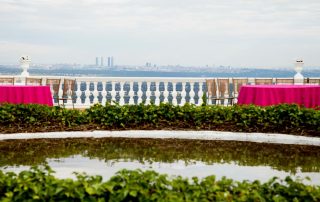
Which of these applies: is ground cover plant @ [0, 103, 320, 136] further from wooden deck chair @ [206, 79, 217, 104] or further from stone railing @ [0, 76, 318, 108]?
stone railing @ [0, 76, 318, 108]

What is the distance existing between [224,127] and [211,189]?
561cm

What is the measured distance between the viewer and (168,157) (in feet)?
28.2

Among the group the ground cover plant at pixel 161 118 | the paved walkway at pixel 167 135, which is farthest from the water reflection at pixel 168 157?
the ground cover plant at pixel 161 118

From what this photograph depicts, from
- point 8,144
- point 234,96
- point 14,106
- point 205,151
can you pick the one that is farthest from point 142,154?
point 234,96

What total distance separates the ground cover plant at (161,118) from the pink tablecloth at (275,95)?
7.81ft

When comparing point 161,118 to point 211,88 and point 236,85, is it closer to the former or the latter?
point 211,88

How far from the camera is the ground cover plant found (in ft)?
35.1

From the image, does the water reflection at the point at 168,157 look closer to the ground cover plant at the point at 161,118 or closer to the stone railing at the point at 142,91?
the ground cover plant at the point at 161,118

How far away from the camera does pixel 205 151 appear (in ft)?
30.0

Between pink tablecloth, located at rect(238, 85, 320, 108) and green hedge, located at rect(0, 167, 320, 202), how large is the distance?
8.26m

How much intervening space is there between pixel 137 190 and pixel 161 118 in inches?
239

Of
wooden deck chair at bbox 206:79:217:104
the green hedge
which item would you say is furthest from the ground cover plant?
the green hedge

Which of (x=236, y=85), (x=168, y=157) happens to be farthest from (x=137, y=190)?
(x=236, y=85)

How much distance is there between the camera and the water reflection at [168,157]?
766 cm
